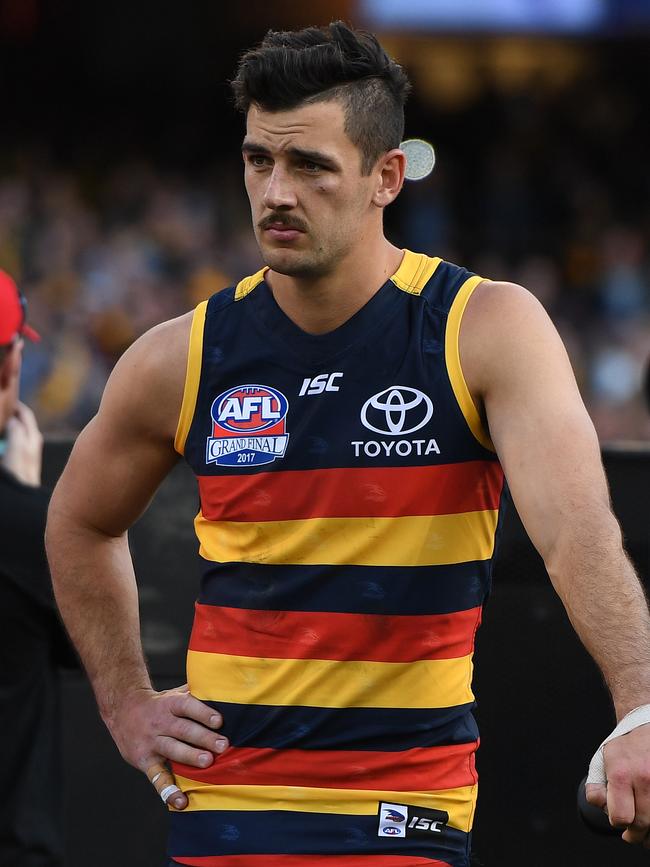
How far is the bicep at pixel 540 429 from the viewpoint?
8.39 ft

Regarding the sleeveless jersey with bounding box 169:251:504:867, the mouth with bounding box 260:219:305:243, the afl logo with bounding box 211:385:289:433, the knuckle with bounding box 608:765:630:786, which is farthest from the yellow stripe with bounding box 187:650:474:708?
the mouth with bounding box 260:219:305:243

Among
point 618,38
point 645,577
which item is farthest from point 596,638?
point 618,38

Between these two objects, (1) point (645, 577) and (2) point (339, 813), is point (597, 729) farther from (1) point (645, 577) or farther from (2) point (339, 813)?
(2) point (339, 813)

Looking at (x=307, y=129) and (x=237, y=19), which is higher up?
(x=237, y=19)

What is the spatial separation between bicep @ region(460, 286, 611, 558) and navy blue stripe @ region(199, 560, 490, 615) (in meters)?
0.26

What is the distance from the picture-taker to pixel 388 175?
2994 millimetres

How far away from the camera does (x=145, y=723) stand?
3152mm

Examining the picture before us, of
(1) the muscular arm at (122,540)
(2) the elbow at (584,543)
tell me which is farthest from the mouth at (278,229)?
(2) the elbow at (584,543)

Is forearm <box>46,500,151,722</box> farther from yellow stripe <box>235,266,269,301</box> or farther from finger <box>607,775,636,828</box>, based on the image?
finger <box>607,775,636,828</box>

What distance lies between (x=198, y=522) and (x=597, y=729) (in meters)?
1.41

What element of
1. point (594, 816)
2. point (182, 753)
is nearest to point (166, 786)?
point (182, 753)

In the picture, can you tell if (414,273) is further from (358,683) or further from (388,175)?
(358,683)

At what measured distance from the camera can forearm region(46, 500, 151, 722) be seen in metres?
3.26

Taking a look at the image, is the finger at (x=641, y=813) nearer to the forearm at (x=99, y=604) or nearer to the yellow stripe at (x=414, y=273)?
the yellow stripe at (x=414, y=273)
